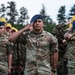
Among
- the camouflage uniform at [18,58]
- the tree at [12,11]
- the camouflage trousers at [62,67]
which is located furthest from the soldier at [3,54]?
the tree at [12,11]

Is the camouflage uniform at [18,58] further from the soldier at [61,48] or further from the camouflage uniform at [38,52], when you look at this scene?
the soldier at [61,48]

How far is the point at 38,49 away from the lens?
6859 millimetres

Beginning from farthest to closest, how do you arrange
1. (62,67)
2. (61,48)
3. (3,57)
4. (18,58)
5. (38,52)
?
(62,67) < (61,48) < (18,58) < (3,57) < (38,52)

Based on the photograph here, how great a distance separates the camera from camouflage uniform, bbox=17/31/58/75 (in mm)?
6809

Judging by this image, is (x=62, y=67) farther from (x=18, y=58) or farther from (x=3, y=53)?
(x=3, y=53)

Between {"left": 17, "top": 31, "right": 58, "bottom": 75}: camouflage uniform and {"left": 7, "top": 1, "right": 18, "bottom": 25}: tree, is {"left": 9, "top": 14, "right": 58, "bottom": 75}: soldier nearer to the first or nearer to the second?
{"left": 17, "top": 31, "right": 58, "bottom": 75}: camouflage uniform

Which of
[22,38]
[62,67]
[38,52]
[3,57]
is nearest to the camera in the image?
[38,52]

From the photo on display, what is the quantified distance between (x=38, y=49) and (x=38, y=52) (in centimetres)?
5

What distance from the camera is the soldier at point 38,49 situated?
6816 millimetres

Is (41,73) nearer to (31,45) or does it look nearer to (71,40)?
(31,45)

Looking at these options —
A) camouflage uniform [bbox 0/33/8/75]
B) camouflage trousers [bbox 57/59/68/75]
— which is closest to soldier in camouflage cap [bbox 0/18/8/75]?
camouflage uniform [bbox 0/33/8/75]

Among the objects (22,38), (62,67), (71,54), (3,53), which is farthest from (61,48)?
(22,38)

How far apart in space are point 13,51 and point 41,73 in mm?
2257

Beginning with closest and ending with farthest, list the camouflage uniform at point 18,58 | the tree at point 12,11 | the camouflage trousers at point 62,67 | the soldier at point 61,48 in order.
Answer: the camouflage uniform at point 18,58, the soldier at point 61,48, the camouflage trousers at point 62,67, the tree at point 12,11
